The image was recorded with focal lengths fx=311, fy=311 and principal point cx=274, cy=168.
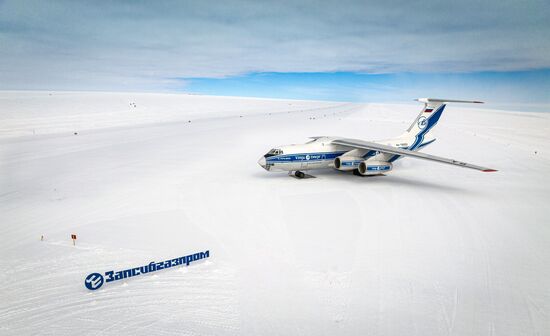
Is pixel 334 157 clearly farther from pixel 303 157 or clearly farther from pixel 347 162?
pixel 303 157


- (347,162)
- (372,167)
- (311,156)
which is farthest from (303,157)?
(372,167)

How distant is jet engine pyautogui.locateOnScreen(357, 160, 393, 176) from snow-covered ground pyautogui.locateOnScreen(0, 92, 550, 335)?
560mm

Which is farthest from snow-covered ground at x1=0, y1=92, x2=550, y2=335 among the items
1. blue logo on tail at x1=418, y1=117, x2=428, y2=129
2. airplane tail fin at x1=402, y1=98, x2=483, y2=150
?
blue logo on tail at x1=418, y1=117, x2=428, y2=129

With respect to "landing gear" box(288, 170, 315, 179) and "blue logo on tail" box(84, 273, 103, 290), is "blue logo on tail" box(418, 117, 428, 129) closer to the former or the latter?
"landing gear" box(288, 170, 315, 179)

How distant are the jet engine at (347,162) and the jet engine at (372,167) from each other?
1.08ft

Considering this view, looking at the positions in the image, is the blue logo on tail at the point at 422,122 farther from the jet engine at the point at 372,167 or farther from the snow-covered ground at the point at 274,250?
the jet engine at the point at 372,167

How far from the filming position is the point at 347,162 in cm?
1958

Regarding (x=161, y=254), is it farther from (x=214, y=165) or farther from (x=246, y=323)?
(x=214, y=165)

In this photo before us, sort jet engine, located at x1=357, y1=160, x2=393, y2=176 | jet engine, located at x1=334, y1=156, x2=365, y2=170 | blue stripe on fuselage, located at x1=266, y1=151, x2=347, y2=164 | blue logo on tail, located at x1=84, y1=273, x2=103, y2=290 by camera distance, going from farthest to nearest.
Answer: jet engine, located at x1=334, y1=156, x2=365, y2=170 → jet engine, located at x1=357, y1=160, x2=393, y2=176 → blue stripe on fuselage, located at x1=266, y1=151, x2=347, y2=164 → blue logo on tail, located at x1=84, y1=273, x2=103, y2=290

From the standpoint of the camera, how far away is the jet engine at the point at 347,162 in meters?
19.5

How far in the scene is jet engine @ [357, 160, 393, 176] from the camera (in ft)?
63.1

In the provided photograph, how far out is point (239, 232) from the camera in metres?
11.7

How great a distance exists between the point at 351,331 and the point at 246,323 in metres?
2.35

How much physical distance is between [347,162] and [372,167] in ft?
5.09
